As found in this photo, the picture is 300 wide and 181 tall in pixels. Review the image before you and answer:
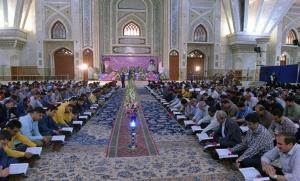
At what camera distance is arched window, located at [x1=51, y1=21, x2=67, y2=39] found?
22.7 metres

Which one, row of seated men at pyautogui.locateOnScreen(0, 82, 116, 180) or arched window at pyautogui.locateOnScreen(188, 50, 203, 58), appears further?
arched window at pyautogui.locateOnScreen(188, 50, 203, 58)

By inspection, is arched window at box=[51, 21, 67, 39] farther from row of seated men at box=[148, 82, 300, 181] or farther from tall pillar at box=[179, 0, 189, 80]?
row of seated men at box=[148, 82, 300, 181]

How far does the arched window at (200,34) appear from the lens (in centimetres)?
2428

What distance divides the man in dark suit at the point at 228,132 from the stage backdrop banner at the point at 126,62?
21.0 meters

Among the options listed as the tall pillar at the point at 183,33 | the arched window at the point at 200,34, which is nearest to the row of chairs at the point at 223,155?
the tall pillar at the point at 183,33

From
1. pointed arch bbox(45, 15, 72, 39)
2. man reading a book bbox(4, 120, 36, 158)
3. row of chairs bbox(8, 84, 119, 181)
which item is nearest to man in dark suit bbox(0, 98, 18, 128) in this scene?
row of chairs bbox(8, 84, 119, 181)

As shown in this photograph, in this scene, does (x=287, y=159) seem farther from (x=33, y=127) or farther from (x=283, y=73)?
(x=283, y=73)

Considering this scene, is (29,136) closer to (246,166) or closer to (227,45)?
(246,166)

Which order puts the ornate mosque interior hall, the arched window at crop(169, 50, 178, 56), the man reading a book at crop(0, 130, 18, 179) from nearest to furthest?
the man reading a book at crop(0, 130, 18, 179) < the ornate mosque interior hall < the arched window at crop(169, 50, 178, 56)

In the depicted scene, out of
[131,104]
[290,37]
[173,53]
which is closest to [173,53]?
[173,53]

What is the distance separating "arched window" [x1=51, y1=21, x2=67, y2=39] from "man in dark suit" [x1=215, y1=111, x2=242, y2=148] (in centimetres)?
2068

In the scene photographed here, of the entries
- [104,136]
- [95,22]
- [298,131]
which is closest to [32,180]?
[104,136]

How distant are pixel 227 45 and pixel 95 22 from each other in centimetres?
1247

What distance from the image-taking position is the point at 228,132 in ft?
14.7
